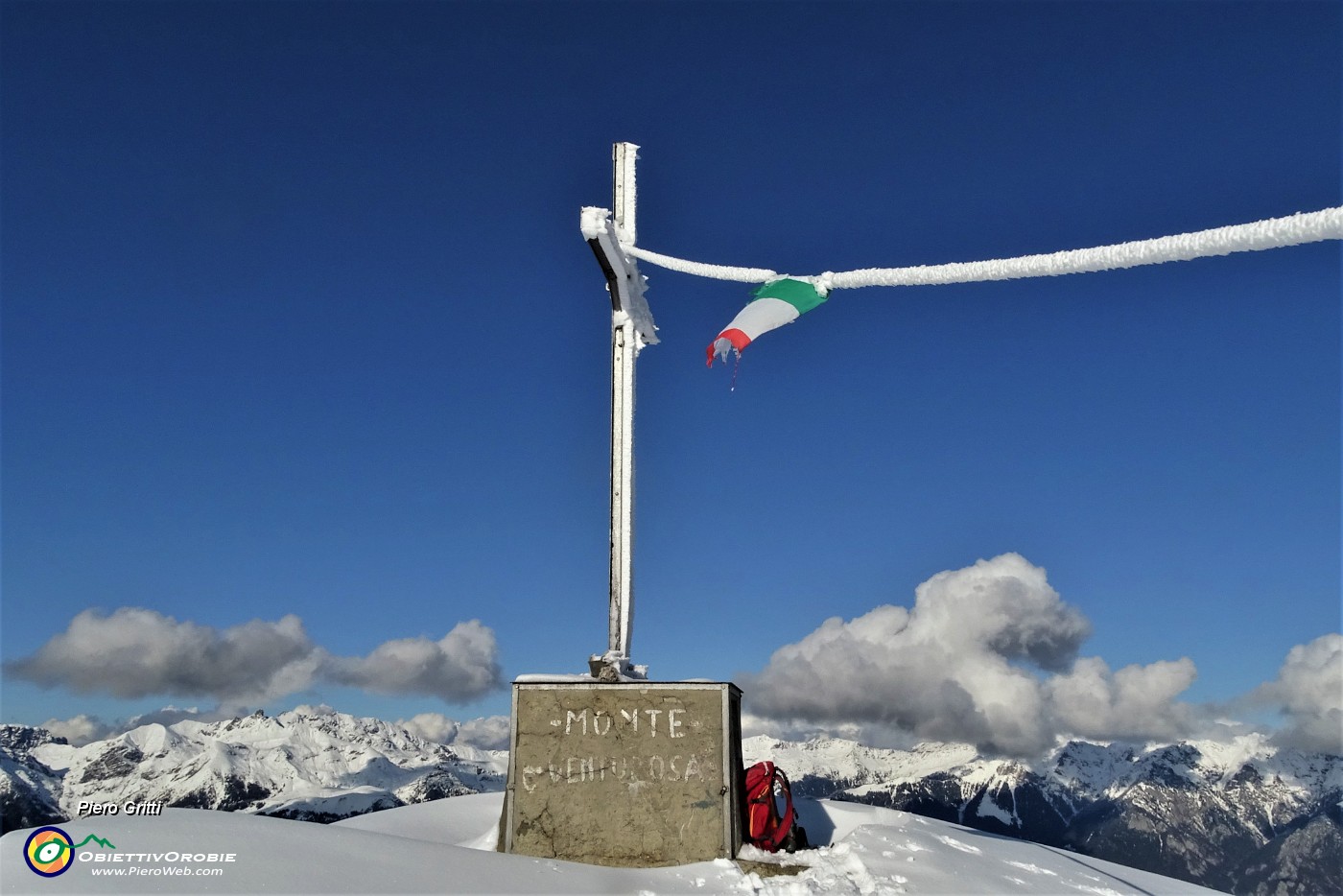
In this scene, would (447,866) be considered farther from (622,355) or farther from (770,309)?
(622,355)

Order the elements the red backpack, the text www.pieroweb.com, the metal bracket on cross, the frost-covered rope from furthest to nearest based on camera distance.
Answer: the metal bracket on cross → the red backpack → the text www.pieroweb.com → the frost-covered rope

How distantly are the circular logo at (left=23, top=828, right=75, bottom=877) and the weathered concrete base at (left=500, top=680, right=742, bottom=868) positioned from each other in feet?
24.2

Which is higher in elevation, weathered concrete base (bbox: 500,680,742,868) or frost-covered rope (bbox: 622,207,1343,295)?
frost-covered rope (bbox: 622,207,1343,295)

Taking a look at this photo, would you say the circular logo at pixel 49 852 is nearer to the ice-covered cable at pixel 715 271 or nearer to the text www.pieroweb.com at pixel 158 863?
the text www.pieroweb.com at pixel 158 863

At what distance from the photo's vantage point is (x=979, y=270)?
997 centimetres

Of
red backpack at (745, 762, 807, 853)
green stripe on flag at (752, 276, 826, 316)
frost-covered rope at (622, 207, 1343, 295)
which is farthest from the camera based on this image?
red backpack at (745, 762, 807, 853)

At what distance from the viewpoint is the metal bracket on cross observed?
19281mm

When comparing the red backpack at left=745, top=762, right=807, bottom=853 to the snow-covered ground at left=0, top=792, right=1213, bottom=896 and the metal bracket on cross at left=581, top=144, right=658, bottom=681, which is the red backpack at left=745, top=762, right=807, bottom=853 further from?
the metal bracket on cross at left=581, top=144, right=658, bottom=681

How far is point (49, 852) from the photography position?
10891mm

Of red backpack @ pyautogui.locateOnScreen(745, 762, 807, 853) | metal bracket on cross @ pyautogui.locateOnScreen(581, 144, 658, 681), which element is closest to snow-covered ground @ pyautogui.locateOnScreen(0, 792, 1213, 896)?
red backpack @ pyautogui.locateOnScreen(745, 762, 807, 853)

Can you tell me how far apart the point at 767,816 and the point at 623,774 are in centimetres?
359

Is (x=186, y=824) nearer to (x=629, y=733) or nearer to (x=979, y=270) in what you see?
(x=629, y=733)

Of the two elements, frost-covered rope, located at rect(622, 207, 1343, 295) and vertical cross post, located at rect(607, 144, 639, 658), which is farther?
vertical cross post, located at rect(607, 144, 639, 658)

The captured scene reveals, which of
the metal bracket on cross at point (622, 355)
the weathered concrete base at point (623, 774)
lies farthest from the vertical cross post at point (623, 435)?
the weathered concrete base at point (623, 774)
